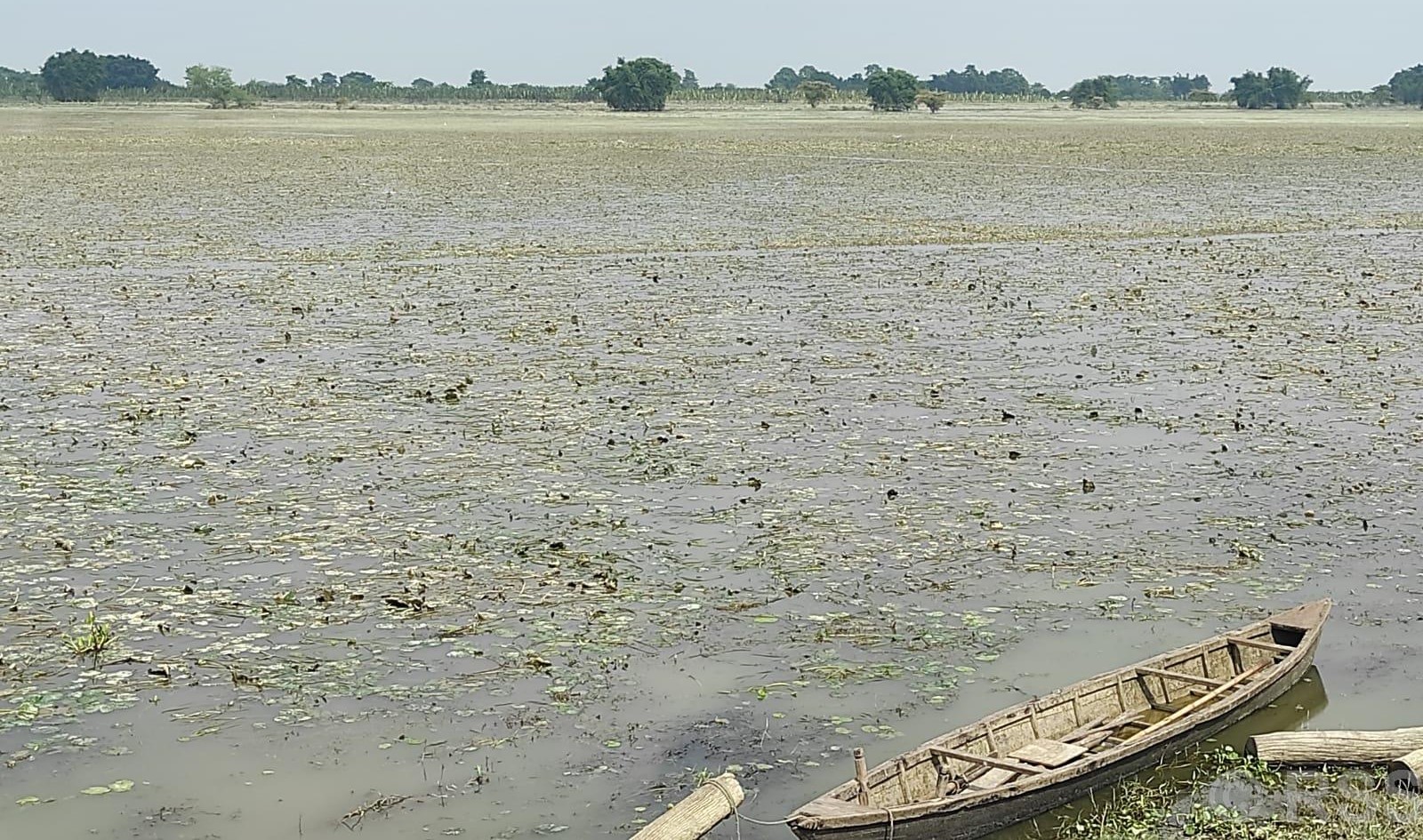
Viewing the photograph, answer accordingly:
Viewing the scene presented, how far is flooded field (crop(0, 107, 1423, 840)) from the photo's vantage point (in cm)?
1098

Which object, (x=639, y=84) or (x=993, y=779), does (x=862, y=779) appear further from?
(x=639, y=84)

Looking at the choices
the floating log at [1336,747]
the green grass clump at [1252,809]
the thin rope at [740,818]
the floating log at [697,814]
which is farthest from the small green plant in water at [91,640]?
the floating log at [1336,747]

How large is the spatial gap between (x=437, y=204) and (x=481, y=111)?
131m

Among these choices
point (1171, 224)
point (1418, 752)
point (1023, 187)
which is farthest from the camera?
point (1023, 187)

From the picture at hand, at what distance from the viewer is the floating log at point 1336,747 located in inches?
400

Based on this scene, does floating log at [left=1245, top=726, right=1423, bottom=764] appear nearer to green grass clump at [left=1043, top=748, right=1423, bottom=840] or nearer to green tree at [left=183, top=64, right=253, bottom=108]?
green grass clump at [left=1043, top=748, right=1423, bottom=840]

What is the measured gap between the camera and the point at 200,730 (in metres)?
11.1

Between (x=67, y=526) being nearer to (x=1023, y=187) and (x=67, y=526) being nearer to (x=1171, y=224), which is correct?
(x=1171, y=224)

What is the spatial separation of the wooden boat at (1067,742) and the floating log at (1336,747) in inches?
17.9

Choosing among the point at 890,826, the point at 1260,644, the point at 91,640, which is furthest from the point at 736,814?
the point at 91,640

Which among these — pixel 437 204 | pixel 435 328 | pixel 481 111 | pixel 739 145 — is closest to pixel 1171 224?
pixel 437 204

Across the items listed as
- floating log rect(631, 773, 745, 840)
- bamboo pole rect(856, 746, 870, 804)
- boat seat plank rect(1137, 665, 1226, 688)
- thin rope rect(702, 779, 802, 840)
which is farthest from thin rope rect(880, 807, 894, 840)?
boat seat plank rect(1137, 665, 1226, 688)

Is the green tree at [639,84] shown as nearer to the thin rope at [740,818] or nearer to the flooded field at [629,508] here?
the flooded field at [629,508]

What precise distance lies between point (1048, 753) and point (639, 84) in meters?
162
